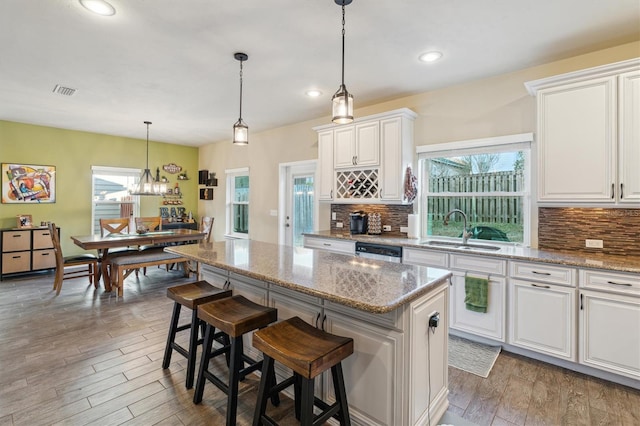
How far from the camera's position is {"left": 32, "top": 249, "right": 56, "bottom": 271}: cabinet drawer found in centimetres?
524

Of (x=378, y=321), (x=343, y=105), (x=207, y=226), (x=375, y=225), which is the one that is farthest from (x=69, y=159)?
(x=378, y=321)

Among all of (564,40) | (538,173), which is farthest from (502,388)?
(564,40)

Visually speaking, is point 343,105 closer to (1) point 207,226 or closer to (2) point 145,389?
(2) point 145,389

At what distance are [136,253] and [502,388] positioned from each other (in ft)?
16.5

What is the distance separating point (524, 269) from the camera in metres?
2.68

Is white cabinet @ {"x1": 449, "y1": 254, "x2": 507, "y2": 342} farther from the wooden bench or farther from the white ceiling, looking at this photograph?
the wooden bench

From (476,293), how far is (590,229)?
1.18 meters

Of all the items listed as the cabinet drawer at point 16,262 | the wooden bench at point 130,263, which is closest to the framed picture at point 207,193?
the wooden bench at point 130,263

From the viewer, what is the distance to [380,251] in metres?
3.54

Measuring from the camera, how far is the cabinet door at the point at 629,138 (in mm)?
2383

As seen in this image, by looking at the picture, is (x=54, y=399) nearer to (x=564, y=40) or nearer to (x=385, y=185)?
(x=385, y=185)

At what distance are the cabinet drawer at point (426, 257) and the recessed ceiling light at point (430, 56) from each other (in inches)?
73.5

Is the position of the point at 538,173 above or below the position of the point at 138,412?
above

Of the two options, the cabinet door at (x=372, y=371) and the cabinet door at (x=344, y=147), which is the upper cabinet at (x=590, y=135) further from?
the cabinet door at (x=372, y=371)
